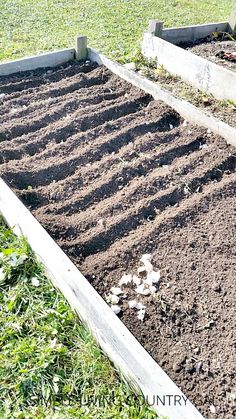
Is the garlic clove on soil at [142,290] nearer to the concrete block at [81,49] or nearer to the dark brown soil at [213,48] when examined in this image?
the concrete block at [81,49]

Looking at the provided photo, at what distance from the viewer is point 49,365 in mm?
2439

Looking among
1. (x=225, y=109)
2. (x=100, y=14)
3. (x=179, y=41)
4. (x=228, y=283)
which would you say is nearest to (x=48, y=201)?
(x=228, y=283)

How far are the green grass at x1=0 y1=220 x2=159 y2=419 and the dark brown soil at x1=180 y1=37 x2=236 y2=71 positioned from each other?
4.57 metres

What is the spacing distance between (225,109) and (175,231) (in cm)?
227

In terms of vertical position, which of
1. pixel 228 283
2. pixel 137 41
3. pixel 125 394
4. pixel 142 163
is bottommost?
pixel 125 394

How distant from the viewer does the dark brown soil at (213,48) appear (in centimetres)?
591

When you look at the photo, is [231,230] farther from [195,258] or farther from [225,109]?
[225,109]

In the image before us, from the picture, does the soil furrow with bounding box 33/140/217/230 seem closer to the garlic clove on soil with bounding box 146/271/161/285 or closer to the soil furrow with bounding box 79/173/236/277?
the soil furrow with bounding box 79/173/236/277

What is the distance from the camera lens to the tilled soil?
8.36 ft

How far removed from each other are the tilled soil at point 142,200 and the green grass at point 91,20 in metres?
1.78

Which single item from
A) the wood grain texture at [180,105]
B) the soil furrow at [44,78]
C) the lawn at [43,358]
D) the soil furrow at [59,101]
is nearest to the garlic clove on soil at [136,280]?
the lawn at [43,358]

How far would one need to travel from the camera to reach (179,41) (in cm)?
639

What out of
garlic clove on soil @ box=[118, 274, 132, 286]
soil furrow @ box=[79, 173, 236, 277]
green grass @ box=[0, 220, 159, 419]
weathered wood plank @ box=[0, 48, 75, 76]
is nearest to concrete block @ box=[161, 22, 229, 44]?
weathered wood plank @ box=[0, 48, 75, 76]

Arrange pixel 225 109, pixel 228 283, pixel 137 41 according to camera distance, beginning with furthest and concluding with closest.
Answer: pixel 137 41 → pixel 225 109 → pixel 228 283
